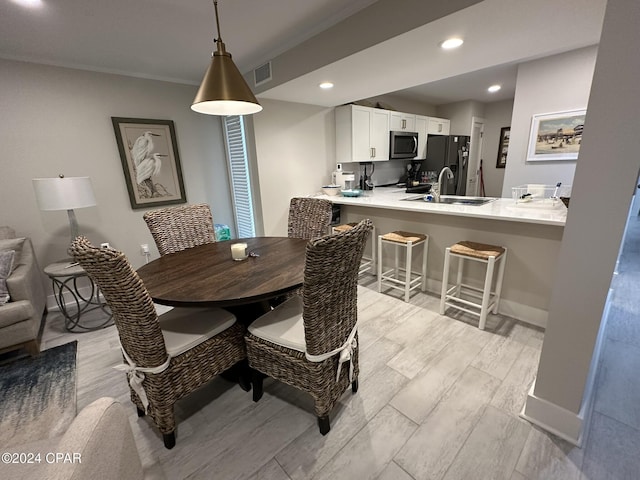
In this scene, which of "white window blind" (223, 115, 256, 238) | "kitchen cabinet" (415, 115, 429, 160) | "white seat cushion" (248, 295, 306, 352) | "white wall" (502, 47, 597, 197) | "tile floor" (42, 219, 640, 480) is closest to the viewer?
"tile floor" (42, 219, 640, 480)

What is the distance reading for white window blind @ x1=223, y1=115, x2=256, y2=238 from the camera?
367 cm

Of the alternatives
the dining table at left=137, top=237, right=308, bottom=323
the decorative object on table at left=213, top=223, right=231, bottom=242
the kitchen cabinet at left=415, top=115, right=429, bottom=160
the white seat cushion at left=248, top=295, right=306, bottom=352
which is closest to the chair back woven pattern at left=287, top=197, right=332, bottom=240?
the dining table at left=137, top=237, right=308, bottom=323

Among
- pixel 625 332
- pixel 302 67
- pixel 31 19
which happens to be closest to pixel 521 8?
pixel 302 67

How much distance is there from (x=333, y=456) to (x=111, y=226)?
11.0 feet

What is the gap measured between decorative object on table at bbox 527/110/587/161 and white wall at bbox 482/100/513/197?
3.00 meters

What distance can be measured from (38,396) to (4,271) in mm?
1029

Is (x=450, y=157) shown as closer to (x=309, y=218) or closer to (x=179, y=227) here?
(x=309, y=218)

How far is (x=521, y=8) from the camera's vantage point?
1546 millimetres

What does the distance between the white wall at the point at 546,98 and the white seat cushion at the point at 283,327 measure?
344 cm

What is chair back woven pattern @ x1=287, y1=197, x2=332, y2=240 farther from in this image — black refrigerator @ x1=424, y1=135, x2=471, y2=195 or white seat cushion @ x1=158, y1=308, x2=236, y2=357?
black refrigerator @ x1=424, y1=135, x2=471, y2=195

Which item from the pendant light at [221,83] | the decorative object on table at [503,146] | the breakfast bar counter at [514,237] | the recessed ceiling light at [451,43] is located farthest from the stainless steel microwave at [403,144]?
the pendant light at [221,83]

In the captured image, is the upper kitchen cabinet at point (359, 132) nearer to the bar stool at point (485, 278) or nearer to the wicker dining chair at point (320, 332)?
the bar stool at point (485, 278)

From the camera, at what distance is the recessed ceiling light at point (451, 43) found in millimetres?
1931

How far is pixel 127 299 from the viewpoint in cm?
120
